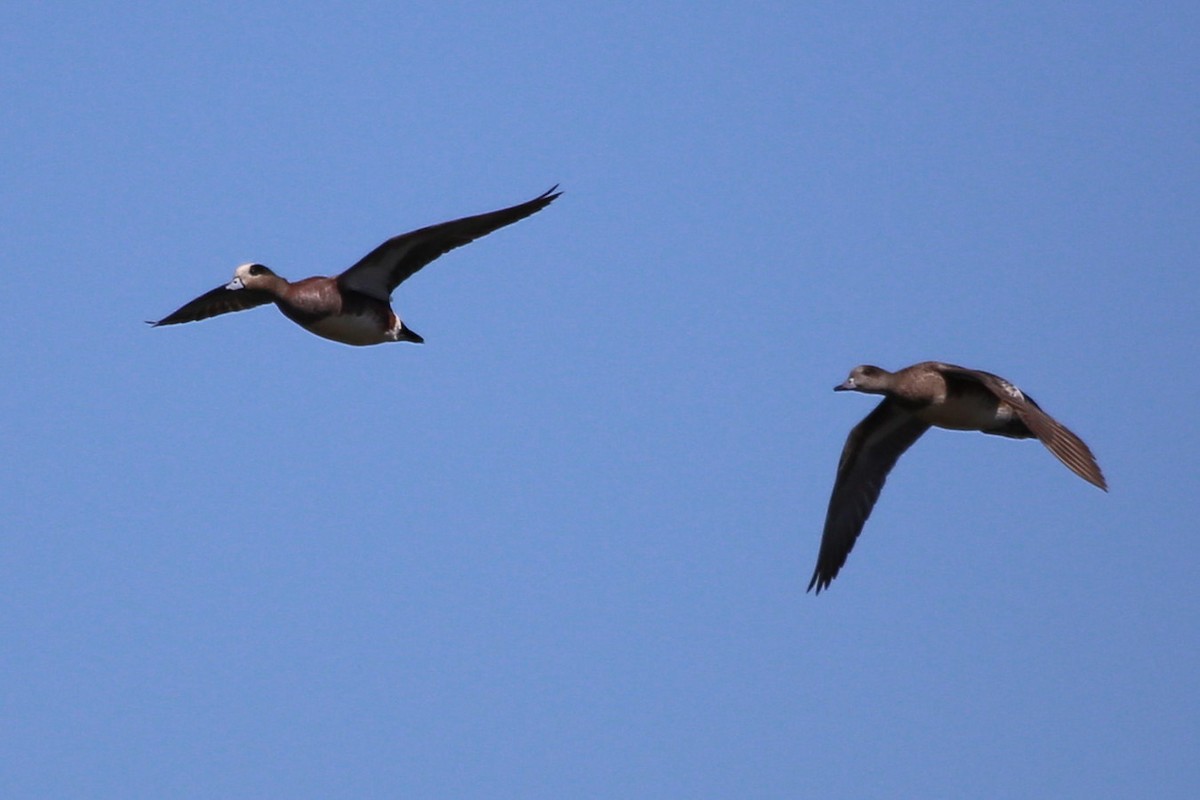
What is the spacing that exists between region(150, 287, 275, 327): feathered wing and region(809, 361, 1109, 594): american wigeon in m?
6.93

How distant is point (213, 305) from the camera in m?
20.8

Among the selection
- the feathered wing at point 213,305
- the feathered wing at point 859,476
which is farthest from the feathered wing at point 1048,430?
the feathered wing at point 213,305

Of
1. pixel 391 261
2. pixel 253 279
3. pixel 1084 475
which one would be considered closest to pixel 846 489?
pixel 1084 475

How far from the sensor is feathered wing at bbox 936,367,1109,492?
15664 millimetres

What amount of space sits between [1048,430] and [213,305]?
32.4 feet

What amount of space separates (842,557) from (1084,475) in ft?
15.3

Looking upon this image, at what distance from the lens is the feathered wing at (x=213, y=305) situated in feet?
67.3

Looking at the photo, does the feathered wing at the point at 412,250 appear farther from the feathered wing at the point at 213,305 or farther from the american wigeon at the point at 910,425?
the american wigeon at the point at 910,425

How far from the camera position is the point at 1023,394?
1769cm

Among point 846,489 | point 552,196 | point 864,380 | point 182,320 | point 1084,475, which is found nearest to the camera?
point 1084,475

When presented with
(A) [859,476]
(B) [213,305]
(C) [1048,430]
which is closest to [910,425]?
(A) [859,476]

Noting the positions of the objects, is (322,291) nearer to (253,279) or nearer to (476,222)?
(253,279)

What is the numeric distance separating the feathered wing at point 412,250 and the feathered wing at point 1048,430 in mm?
4646

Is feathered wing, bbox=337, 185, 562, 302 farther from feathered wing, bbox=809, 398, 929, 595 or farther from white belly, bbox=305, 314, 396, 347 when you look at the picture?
feathered wing, bbox=809, 398, 929, 595
